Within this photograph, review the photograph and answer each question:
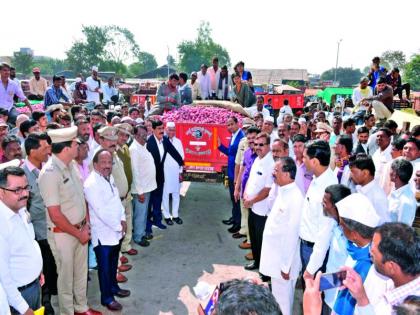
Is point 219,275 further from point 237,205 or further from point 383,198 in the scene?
point 383,198

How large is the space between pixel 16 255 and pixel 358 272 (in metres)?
2.50

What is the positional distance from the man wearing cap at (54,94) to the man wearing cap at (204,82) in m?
3.85

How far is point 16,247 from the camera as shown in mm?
2762

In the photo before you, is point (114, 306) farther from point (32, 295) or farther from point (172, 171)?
point (172, 171)

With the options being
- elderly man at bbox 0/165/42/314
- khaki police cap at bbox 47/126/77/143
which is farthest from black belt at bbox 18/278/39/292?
khaki police cap at bbox 47/126/77/143

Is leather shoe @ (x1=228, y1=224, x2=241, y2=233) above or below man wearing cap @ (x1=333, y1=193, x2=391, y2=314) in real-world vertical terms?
below

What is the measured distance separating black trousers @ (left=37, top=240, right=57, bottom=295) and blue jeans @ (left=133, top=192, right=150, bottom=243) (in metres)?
2.04

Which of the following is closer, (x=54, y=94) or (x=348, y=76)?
(x=54, y=94)

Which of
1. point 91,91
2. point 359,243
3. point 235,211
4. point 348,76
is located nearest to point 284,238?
point 359,243

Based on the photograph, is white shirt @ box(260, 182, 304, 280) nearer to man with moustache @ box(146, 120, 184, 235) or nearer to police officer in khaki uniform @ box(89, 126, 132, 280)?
police officer in khaki uniform @ box(89, 126, 132, 280)

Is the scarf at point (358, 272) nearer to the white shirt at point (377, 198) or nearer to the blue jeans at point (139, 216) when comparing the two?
the white shirt at point (377, 198)

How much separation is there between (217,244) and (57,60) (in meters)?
131

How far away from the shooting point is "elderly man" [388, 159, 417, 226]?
152 inches

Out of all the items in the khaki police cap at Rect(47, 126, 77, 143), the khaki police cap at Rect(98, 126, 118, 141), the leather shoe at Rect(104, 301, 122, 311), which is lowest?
the leather shoe at Rect(104, 301, 122, 311)
